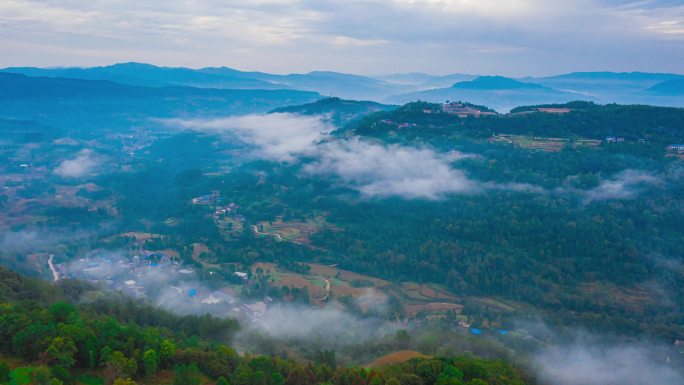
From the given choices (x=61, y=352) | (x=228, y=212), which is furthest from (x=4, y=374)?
(x=228, y=212)

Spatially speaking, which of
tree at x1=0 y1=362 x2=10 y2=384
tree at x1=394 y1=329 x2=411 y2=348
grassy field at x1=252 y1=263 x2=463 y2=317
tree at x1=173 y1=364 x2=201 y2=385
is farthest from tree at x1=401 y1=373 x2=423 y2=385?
grassy field at x1=252 y1=263 x2=463 y2=317

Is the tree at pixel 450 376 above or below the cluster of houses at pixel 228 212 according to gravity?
above

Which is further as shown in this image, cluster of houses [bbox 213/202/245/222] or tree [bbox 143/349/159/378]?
cluster of houses [bbox 213/202/245/222]

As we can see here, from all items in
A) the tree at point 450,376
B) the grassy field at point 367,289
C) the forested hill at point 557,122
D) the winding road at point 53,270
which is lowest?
the winding road at point 53,270

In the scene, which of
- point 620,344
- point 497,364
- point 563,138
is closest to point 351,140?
point 563,138

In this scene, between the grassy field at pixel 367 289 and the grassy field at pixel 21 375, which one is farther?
the grassy field at pixel 367 289

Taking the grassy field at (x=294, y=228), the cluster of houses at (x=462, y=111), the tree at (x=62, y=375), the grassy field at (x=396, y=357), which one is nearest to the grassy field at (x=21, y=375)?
the tree at (x=62, y=375)

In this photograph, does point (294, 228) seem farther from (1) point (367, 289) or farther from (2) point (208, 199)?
(2) point (208, 199)

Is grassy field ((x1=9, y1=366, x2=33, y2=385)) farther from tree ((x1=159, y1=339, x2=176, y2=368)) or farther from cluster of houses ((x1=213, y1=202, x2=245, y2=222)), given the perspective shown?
cluster of houses ((x1=213, y1=202, x2=245, y2=222))

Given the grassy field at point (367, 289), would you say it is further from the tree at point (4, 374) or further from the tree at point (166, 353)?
the tree at point (4, 374)
